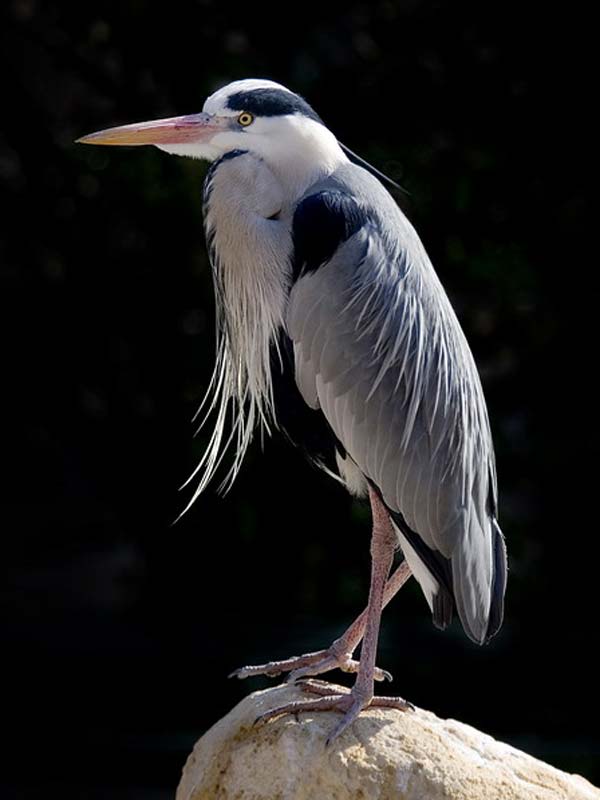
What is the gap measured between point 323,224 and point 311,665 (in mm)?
985

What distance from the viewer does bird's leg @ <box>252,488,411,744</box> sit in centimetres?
358

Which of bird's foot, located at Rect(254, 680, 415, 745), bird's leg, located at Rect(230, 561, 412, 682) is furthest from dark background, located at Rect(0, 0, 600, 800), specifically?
bird's foot, located at Rect(254, 680, 415, 745)

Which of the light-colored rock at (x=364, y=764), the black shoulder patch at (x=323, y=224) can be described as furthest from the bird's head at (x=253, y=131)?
the light-colored rock at (x=364, y=764)

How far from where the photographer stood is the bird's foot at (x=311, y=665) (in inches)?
150

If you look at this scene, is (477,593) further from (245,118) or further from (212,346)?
(212,346)

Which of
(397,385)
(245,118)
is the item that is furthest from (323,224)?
(397,385)

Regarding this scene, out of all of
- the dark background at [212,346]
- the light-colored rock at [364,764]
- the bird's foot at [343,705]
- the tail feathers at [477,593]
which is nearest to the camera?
the light-colored rock at [364,764]

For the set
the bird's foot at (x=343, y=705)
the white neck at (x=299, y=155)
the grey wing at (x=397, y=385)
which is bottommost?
the bird's foot at (x=343, y=705)

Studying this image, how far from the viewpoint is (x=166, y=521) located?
7.70m

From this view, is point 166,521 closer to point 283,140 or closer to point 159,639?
point 159,639

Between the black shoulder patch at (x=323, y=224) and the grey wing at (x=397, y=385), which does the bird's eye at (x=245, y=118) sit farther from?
the grey wing at (x=397, y=385)

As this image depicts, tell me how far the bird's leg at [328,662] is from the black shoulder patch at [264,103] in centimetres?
107

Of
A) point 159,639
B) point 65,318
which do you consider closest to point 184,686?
point 159,639

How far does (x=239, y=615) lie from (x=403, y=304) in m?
4.25
